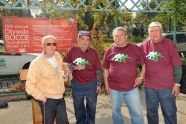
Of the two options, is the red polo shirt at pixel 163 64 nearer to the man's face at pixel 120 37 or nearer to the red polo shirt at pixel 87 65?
the man's face at pixel 120 37

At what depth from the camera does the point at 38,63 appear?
14.1ft

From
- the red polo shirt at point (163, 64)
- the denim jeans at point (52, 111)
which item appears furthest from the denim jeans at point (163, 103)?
the denim jeans at point (52, 111)

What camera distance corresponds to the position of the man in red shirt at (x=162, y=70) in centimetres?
477

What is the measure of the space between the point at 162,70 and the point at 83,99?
133 cm

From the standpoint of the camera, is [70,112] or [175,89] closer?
[175,89]

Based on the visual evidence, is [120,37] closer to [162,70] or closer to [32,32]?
[162,70]

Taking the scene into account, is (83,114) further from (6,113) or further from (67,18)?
(67,18)

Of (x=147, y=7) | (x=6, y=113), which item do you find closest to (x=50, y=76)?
(x=6, y=113)

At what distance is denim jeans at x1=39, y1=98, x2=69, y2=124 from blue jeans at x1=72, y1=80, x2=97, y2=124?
2.10ft

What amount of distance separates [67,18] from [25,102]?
220 centimetres

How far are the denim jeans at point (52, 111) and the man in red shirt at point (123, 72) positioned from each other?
2.92 feet

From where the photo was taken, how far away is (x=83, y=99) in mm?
5223

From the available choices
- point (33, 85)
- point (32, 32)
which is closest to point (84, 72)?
point (33, 85)

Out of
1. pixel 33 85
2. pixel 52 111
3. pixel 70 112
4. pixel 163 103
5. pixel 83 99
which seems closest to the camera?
pixel 33 85
